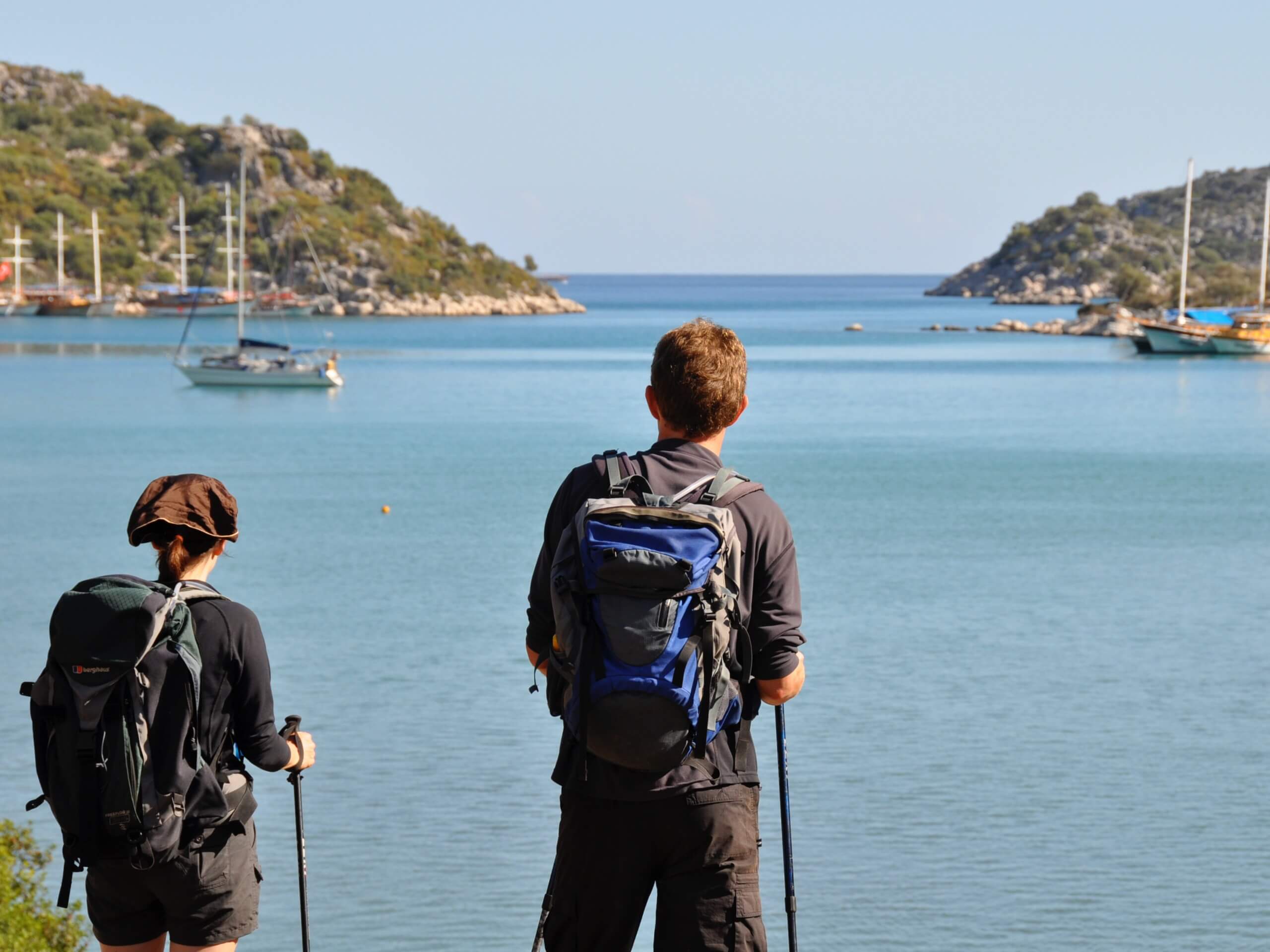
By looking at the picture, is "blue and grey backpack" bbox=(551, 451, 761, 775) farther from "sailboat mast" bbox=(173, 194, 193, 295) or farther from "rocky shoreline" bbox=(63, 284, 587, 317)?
"sailboat mast" bbox=(173, 194, 193, 295)

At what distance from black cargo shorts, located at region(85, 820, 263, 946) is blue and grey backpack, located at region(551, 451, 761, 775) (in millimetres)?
848

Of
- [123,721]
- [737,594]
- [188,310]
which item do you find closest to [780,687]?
[737,594]

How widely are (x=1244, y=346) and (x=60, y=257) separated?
96539 millimetres

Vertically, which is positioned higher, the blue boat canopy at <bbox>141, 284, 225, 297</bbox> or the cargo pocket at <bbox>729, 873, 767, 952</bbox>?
the blue boat canopy at <bbox>141, 284, 225, 297</bbox>

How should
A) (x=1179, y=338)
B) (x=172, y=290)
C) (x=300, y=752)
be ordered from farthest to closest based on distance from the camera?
(x=172, y=290) < (x=1179, y=338) < (x=300, y=752)

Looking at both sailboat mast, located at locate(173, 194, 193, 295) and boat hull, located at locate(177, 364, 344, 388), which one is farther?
sailboat mast, located at locate(173, 194, 193, 295)

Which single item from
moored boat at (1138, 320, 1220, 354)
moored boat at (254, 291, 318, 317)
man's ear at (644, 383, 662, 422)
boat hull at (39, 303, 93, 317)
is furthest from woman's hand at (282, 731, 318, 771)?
boat hull at (39, 303, 93, 317)

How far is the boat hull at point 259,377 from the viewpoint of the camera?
178 ft

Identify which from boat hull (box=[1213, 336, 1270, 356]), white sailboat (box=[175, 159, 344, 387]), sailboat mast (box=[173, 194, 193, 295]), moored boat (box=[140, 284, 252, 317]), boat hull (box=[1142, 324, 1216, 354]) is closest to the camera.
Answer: white sailboat (box=[175, 159, 344, 387])

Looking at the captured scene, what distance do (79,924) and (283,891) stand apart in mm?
2835

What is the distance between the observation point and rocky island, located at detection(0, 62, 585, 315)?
142625mm

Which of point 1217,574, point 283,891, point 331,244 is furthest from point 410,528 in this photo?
point 331,244

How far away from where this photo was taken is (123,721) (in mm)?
3223

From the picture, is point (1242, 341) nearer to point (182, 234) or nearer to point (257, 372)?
point (257, 372)
